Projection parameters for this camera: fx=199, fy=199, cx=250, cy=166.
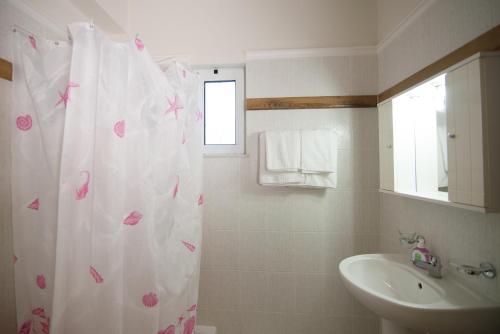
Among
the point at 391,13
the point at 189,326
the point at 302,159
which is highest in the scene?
the point at 391,13

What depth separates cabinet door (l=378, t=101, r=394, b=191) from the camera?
1174mm

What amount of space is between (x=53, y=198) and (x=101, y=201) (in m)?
0.25

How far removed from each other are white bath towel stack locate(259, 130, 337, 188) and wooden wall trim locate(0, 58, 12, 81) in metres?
1.38

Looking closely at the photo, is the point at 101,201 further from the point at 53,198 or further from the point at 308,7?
the point at 308,7

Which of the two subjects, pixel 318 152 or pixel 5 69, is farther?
pixel 318 152

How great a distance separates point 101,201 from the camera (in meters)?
0.75

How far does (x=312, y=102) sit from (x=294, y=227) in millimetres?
914

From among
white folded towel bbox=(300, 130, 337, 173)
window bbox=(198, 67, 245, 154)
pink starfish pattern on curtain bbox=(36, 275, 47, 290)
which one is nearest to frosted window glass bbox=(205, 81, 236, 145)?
window bbox=(198, 67, 245, 154)

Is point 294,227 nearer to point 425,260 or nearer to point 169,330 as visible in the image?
point 425,260

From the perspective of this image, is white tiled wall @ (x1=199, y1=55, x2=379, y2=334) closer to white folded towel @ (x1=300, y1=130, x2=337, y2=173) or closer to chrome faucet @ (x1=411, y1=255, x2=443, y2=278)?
white folded towel @ (x1=300, y1=130, x2=337, y2=173)

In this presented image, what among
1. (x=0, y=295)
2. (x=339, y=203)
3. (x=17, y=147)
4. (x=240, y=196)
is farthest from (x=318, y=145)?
(x=0, y=295)

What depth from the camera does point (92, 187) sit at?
0.76 metres

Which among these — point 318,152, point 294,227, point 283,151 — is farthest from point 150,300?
point 318,152

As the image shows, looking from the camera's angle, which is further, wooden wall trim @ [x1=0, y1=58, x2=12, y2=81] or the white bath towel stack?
the white bath towel stack
